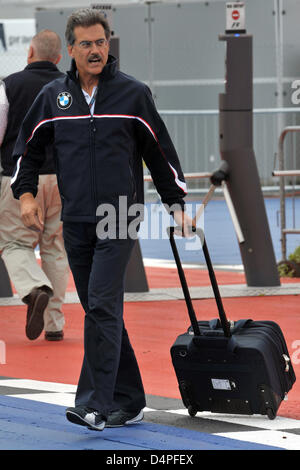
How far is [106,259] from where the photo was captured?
489 cm

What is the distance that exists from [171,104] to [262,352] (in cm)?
1659

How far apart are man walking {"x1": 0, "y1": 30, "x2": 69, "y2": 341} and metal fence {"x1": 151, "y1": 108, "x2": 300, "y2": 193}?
11.6 meters

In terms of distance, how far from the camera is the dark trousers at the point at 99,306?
4816mm

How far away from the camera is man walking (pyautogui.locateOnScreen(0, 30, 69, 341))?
7.39 meters

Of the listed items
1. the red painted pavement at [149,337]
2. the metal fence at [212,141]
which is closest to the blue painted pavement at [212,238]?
the metal fence at [212,141]

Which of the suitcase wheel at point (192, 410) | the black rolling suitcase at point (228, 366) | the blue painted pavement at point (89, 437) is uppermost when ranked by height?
the black rolling suitcase at point (228, 366)

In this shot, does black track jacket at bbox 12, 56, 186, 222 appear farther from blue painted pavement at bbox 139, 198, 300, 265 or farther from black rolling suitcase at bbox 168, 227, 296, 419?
blue painted pavement at bbox 139, 198, 300, 265

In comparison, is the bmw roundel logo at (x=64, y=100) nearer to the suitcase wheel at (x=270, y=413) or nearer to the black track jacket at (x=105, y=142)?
the black track jacket at (x=105, y=142)

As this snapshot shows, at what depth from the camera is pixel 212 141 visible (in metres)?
20.3

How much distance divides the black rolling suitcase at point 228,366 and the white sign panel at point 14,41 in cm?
1550

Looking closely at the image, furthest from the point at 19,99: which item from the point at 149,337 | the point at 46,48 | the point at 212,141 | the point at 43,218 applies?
the point at 212,141

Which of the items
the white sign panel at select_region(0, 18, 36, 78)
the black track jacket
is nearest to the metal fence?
the white sign panel at select_region(0, 18, 36, 78)
